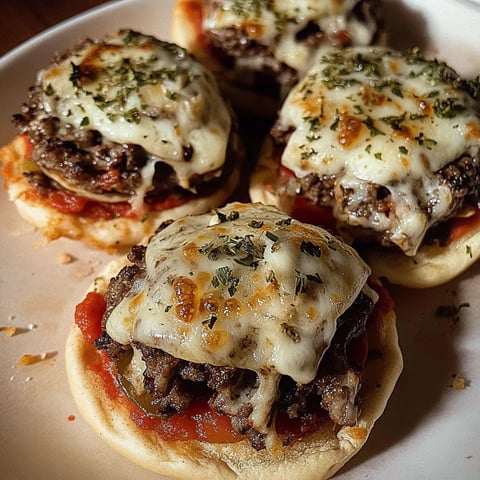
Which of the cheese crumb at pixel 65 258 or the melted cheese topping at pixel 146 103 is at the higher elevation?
the melted cheese topping at pixel 146 103

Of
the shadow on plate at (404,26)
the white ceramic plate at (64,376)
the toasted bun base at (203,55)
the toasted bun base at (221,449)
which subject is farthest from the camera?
the shadow on plate at (404,26)

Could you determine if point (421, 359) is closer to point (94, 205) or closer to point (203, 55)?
point (94, 205)

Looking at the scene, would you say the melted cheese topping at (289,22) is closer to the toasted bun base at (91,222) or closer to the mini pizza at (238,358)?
the toasted bun base at (91,222)

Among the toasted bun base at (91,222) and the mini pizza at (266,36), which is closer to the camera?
the toasted bun base at (91,222)

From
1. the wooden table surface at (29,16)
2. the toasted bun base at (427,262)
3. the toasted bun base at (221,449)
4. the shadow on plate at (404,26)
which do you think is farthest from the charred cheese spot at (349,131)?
the wooden table surface at (29,16)

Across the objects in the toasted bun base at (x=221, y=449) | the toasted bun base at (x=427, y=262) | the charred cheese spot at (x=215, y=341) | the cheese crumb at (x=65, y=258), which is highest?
the charred cheese spot at (x=215, y=341)

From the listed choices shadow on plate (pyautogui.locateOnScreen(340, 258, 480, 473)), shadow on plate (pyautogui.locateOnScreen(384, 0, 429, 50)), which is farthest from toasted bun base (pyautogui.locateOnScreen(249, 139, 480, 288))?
shadow on plate (pyautogui.locateOnScreen(384, 0, 429, 50))

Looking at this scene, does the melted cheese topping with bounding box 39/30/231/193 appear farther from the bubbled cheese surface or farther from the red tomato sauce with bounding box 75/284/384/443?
the red tomato sauce with bounding box 75/284/384/443
